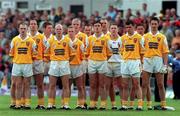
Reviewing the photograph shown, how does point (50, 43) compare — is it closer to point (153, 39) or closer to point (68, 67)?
point (68, 67)

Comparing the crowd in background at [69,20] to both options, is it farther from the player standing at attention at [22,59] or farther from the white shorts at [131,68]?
the player standing at attention at [22,59]

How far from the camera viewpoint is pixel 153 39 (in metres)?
25.1

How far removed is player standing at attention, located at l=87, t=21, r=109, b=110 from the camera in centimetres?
2523

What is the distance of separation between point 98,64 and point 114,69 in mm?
498

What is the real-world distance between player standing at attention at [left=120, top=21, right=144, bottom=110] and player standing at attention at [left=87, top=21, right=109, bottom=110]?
0.58m

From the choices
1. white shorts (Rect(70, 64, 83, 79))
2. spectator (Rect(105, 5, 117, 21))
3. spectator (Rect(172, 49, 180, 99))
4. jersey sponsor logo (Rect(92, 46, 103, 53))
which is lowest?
spectator (Rect(172, 49, 180, 99))

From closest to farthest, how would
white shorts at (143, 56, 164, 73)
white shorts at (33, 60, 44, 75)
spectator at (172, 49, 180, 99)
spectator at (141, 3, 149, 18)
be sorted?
white shorts at (143, 56, 164, 73)
white shorts at (33, 60, 44, 75)
spectator at (172, 49, 180, 99)
spectator at (141, 3, 149, 18)

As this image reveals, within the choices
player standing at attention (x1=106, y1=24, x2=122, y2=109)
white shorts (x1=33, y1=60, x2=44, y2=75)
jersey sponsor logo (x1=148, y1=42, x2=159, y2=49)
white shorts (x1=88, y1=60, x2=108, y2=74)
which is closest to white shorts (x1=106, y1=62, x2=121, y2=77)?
player standing at attention (x1=106, y1=24, x2=122, y2=109)

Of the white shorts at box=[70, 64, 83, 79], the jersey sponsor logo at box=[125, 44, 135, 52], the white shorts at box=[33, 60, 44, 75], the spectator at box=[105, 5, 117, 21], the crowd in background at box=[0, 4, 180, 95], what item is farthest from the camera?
the spectator at box=[105, 5, 117, 21]

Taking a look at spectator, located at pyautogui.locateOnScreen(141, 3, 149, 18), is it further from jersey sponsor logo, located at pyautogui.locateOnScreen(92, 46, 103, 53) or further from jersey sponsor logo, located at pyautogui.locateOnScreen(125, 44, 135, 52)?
jersey sponsor logo, located at pyautogui.locateOnScreen(125, 44, 135, 52)

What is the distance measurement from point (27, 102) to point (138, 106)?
10.4 feet

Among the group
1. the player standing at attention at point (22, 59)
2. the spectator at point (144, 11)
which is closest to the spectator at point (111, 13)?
the spectator at point (144, 11)

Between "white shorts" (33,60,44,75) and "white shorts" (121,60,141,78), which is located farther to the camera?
"white shorts" (33,60,44,75)

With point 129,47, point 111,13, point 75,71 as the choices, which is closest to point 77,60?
point 75,71
